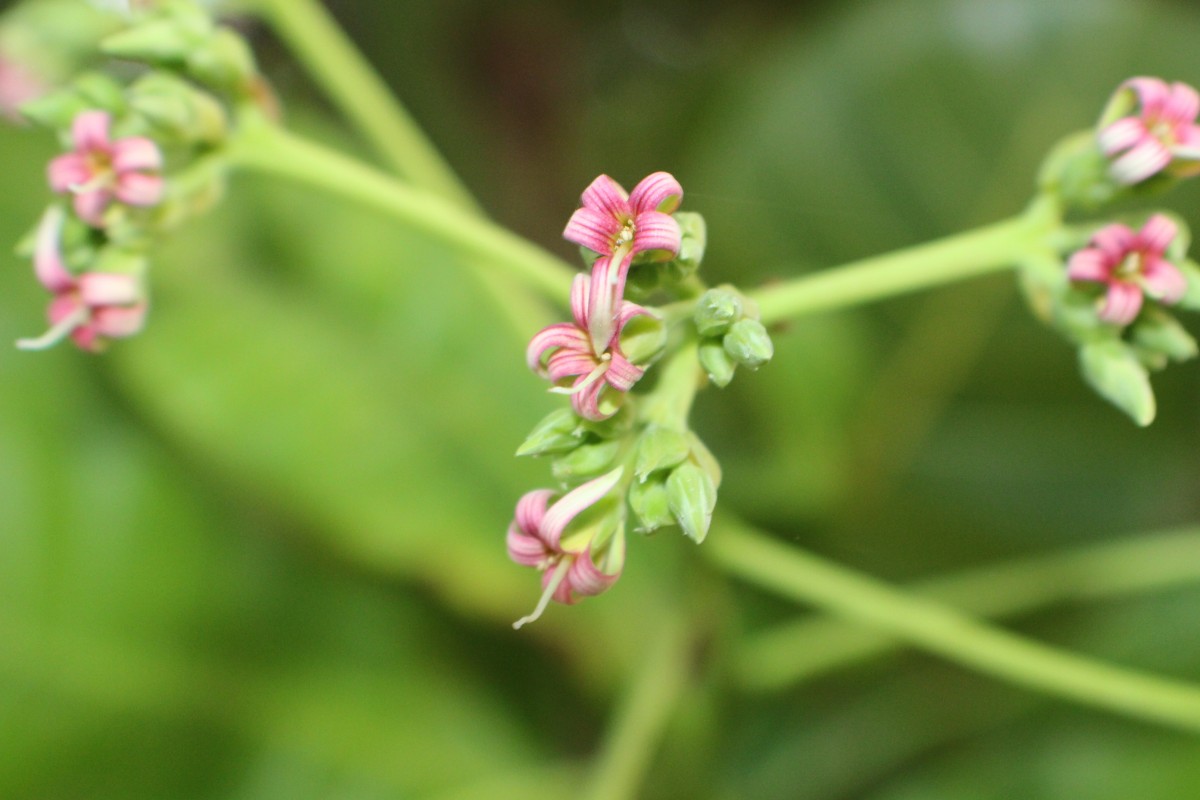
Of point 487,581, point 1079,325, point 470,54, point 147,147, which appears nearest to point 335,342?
point 487,581

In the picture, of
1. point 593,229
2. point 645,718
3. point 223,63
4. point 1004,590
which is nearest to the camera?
point 593,229

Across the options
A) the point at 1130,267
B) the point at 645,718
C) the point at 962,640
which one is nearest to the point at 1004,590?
the point at 962,640

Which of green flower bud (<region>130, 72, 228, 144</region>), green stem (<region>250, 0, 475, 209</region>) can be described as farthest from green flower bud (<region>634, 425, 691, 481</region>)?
green stem (<region>250, 0, 475, 209</region>)

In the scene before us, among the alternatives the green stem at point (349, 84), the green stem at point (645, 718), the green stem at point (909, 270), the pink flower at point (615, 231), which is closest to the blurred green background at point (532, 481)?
the green stem at point (645, 718)

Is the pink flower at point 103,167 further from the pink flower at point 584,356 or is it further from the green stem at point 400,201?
the pink flower at point 584,356

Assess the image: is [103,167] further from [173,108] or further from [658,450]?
[658,450]

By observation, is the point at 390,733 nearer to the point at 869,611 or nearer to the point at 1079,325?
the point at 869,611

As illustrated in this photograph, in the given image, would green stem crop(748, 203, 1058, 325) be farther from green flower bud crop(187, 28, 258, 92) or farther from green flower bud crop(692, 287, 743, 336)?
green flower bud crop(187, 28, 258, 92)
